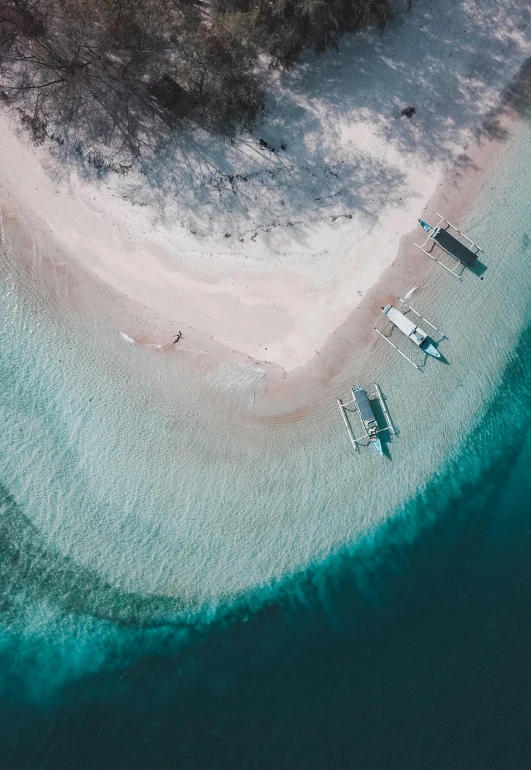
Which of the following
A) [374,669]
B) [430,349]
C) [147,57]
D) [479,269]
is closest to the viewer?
[147,57]

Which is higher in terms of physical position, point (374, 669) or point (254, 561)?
point (254, 561)

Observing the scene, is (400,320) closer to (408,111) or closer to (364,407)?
(364,407)

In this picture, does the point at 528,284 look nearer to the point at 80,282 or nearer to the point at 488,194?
the point at 488,194

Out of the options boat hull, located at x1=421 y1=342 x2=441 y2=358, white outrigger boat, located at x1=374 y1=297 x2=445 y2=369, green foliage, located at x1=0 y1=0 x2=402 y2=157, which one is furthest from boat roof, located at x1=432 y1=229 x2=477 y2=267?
green foliage, located at x1=0 y1=0 x2=402 y2=157

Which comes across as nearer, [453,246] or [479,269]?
[453,246]

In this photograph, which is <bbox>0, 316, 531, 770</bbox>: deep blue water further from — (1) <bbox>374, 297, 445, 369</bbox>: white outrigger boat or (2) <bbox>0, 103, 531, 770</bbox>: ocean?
(1) <bbox>374, 297, 445, 369</bbox>: white outrigger boat

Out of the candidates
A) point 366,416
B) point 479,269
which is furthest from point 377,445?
point 479,269
